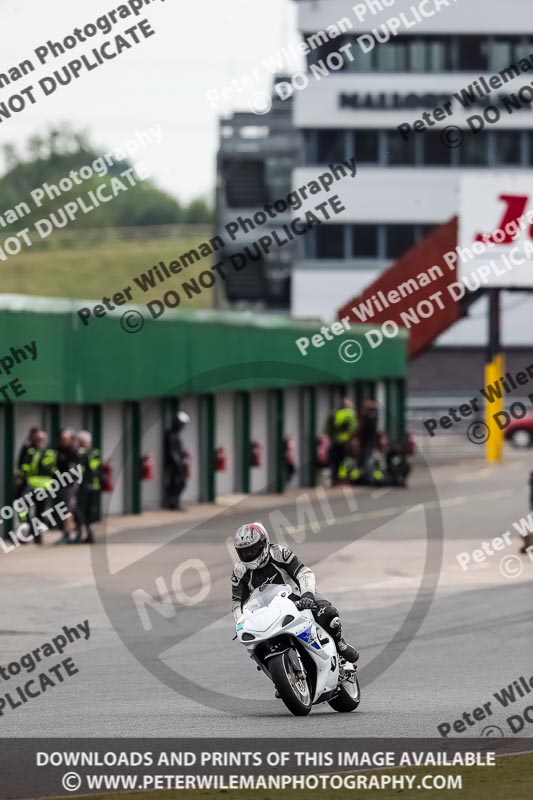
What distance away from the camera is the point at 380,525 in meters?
30.1

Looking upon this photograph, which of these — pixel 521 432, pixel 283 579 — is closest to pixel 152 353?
pixel 283 579

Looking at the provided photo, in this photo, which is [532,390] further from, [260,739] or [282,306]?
[260,739]

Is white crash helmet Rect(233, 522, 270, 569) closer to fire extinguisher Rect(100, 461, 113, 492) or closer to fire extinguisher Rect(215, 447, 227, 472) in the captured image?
fire extinguisher Rect(100, 461, 113, 492)

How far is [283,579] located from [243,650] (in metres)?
4.25

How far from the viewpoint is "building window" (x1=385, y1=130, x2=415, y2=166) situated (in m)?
78.2

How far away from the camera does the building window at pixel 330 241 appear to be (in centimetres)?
7838

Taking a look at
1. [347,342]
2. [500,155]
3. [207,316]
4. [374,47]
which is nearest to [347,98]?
[374,47]

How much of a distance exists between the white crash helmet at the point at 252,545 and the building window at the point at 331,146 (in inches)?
2662

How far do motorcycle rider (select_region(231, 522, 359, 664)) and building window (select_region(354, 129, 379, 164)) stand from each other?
67.4 meters

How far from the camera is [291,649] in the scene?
38.3 ft

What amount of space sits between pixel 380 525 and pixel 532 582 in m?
8.35

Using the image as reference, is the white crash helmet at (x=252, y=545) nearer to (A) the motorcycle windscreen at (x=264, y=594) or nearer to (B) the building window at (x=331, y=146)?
(A) the motorcycle windscreen at (x=264, y=594)

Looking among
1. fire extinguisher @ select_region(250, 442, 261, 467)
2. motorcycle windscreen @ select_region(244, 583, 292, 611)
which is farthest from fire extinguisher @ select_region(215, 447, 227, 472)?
motorcycle windscreen @ select_region(244, 583, 292, 611)

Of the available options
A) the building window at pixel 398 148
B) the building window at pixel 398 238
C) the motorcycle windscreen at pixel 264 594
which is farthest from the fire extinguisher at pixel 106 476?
the building window at pixel 398 148
